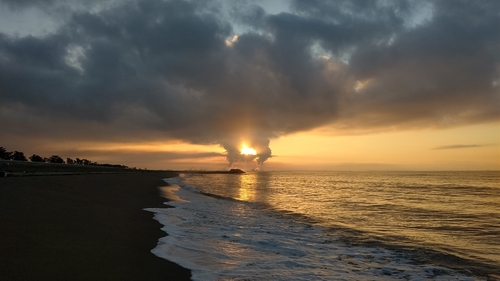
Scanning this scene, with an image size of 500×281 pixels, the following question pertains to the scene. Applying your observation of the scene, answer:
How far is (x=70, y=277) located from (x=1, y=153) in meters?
67.0

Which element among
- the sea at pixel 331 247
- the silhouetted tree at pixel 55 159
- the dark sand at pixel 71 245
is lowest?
the sea at pixel 331 247

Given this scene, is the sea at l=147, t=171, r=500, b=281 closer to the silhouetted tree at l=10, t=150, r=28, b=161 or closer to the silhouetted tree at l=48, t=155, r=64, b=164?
the silhouetted tree at l=10, t=150, r=28, b=161

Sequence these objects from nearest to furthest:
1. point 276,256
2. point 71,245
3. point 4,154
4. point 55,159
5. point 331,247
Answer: point 71,245
point 276,256
point 331,247
point 4,154
point 55,159

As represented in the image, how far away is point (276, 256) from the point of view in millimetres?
10594

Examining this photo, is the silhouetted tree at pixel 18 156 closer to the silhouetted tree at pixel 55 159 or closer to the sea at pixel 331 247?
the silhouetted tree at pixel 55 159

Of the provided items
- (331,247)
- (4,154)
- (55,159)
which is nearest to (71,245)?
(331,247)

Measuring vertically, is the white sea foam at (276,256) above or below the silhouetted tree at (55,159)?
below

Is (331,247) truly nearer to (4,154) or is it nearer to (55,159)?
(4,154)

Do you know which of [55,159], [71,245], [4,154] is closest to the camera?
[71,245]

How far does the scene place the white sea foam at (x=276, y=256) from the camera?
28.9 ft

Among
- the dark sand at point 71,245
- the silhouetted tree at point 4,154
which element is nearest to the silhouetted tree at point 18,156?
the silhouetted tree at point 4,154

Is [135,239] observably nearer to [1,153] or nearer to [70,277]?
[70,277]

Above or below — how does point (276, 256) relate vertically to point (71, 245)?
below

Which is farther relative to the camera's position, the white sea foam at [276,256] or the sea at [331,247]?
the sea at [331,247]
